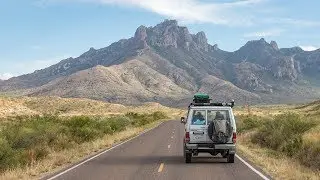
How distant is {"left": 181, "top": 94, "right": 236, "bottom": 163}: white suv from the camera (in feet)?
63.2

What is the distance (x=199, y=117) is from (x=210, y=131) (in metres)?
0.83

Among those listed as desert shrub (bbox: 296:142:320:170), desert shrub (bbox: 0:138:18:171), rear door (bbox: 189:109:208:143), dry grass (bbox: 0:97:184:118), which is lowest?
dry grass (bbox: 0:97:184:118)

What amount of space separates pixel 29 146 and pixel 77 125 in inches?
509

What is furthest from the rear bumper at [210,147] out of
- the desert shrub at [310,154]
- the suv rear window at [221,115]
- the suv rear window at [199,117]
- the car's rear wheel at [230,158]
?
the desert shrub at [310,154]

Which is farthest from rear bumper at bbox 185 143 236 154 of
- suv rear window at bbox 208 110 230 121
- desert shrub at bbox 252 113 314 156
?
desert shrub at bbox 252 113 314 156

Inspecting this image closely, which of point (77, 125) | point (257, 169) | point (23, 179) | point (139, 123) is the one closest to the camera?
point (23, 179)

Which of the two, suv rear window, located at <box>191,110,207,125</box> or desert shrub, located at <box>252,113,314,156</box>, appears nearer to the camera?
suv rear window, located at <box>191,110,207,125</box>

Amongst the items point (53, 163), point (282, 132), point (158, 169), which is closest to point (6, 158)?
point (53, 163)

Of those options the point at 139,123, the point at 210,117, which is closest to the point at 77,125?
the point at 210,117

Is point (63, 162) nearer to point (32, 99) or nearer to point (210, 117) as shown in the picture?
point (210, 117)

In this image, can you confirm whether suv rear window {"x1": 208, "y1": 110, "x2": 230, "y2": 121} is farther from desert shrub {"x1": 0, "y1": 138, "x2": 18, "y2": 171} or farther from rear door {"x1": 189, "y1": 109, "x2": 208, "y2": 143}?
desert shrub {"x1": 0, "y1": 138, "x2": 18, "y2": 171}

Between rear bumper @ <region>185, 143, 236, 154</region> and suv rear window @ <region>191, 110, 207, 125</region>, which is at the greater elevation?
suv rear window @ <region>191, 110, 207, 125</region>

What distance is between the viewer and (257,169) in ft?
58.5

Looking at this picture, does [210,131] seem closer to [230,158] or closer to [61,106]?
[230,158]
